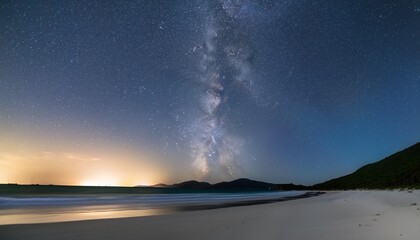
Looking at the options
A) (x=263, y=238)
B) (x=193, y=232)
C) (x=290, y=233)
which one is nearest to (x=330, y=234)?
(x=290, y=233)

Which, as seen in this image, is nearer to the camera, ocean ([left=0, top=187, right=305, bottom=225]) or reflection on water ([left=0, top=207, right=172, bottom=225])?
reflection on water ([left=0, top=207, right=172, bottom=225])

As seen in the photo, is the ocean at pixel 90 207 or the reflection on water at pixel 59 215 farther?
the ocean at pixel 90 207

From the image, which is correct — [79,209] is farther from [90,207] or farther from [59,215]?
[59,215]

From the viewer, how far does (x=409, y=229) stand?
8.82m

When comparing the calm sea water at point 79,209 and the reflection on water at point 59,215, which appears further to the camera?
the calm sea water at point 79,209

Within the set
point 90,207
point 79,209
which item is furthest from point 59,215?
point 90,207

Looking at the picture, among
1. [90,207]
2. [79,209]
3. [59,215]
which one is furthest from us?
[90,207]

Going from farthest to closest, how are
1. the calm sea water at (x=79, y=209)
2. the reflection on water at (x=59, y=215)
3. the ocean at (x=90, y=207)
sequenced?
1. the ocean at (x=90, y=207)
2. the calm sea water at (x=79, y=209)
3. the reflection on water at (x=59, y=215)

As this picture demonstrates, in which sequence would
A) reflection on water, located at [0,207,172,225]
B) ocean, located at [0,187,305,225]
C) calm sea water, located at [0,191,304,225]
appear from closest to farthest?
1. reflection on water, located at [0,207,172,225]
2. calm sea water, located at [0,191,304,225]
3. ocean, located at [0,187,305,225]

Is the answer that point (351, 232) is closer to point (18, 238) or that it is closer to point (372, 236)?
point (372, 236)

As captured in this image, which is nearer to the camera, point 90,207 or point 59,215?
point 59,215

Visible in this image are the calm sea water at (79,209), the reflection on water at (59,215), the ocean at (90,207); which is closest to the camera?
the reflection on water at (59,215)

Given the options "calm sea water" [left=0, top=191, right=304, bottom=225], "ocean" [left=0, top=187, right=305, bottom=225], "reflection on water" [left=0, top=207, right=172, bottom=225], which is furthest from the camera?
"ocean" [left=0, top=187, right=305, bottom=225]

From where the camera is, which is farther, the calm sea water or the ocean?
the ocean
